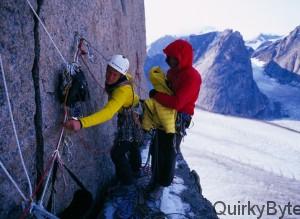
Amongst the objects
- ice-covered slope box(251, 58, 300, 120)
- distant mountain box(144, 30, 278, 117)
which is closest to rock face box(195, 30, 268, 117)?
distant mountain box(144, 30, 278, 117)

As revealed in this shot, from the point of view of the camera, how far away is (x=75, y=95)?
3.58 meters

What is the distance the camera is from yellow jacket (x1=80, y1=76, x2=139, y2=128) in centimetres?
338

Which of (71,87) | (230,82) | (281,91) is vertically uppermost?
(71,87)

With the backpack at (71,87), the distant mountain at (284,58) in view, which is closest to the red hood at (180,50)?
the backpack at (71,87)

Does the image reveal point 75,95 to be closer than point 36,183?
No

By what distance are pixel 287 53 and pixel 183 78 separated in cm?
6289

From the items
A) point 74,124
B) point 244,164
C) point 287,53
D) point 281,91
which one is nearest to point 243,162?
point 244,164

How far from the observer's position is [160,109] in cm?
388

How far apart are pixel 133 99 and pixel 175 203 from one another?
1.45m

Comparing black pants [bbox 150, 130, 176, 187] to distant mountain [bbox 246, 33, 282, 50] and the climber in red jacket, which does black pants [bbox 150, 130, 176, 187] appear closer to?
the climber in red jacket

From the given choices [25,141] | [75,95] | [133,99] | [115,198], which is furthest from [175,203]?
[25,141]

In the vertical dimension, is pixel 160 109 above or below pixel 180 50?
below

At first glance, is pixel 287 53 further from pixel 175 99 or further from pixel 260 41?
pixel 175 99

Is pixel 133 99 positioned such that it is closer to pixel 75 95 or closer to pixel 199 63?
pixel 75 95
